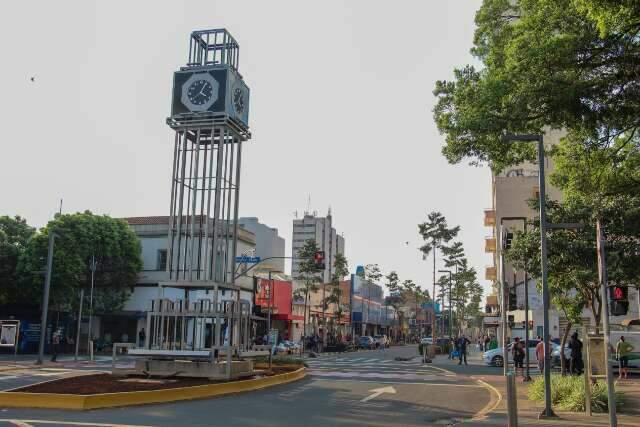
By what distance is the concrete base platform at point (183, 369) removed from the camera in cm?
1778

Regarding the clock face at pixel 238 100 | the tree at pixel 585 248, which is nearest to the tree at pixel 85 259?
the clock face at pixel 238 100

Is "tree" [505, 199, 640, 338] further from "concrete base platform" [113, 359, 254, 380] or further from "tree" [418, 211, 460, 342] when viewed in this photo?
"tree" [418, 211, 460, 342]

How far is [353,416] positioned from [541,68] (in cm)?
792

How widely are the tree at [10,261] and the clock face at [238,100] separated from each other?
25.0m

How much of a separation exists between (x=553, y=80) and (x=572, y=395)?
724cm

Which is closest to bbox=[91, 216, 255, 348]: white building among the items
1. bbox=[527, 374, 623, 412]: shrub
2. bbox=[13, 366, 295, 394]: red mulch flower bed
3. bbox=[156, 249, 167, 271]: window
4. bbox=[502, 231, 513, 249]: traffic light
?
bbox=[156, 249, 167, 271]: window

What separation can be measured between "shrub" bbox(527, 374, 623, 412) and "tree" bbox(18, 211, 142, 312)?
31048 millimetres

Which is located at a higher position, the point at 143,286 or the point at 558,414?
the point at 143,286

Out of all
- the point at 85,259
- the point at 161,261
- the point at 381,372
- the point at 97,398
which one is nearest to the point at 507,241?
the point at 381,372

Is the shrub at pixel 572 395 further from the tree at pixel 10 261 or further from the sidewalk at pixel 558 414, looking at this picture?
the tree at pixel 10 261

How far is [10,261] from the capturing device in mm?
40688

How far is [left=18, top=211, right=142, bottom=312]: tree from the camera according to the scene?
40.1 m

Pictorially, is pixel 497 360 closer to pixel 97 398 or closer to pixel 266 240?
pixel 97 398

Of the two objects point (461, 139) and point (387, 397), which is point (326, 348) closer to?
point (387, 397)
